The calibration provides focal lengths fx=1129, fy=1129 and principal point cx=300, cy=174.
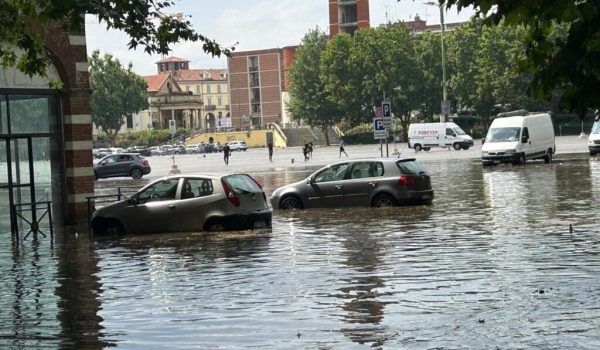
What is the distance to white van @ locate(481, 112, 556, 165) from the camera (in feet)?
173

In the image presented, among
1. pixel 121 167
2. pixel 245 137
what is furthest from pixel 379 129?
pixel 245 137

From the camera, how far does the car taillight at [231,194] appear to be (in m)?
23.0

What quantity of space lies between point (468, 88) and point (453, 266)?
101388 mm

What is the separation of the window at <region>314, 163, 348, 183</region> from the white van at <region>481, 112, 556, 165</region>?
24.2 m

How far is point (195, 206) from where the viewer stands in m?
23.4

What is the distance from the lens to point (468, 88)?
11612cm

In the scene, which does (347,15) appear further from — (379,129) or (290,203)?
(290,203)

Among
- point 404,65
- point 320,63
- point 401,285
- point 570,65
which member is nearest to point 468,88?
point 404,65

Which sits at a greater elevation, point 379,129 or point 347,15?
point 347,15

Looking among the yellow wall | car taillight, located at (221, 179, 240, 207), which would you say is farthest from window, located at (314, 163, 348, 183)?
the yellow wall

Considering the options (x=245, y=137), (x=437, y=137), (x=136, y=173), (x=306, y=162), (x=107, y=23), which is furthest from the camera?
(x=245, y=137)

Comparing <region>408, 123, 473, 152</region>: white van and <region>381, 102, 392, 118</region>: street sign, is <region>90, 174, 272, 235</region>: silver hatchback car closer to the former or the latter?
<region>381, 102, 392, 118</region>: street sign

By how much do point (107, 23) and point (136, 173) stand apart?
2028 inches

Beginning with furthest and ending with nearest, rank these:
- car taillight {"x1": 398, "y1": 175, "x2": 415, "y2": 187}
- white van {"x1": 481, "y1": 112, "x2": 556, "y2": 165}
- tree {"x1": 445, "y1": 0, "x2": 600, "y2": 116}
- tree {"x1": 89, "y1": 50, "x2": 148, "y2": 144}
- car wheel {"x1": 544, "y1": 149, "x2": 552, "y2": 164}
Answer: tree {"x1": 89, "y1": 50, "x2": 148, "y2": 144} < car wheel {"x1": 544, "y1": 149, "x2": 552, "y2": 164} < white van {"x1": 481, "y1": 112, "x2": 556, "y2": 165} < car taillight {"x1": 398, "y1": 175, "x2": 415, "y2": 187} < tree {"x1": 445, "y1": 0, "x2": 600, "y2": 116}
